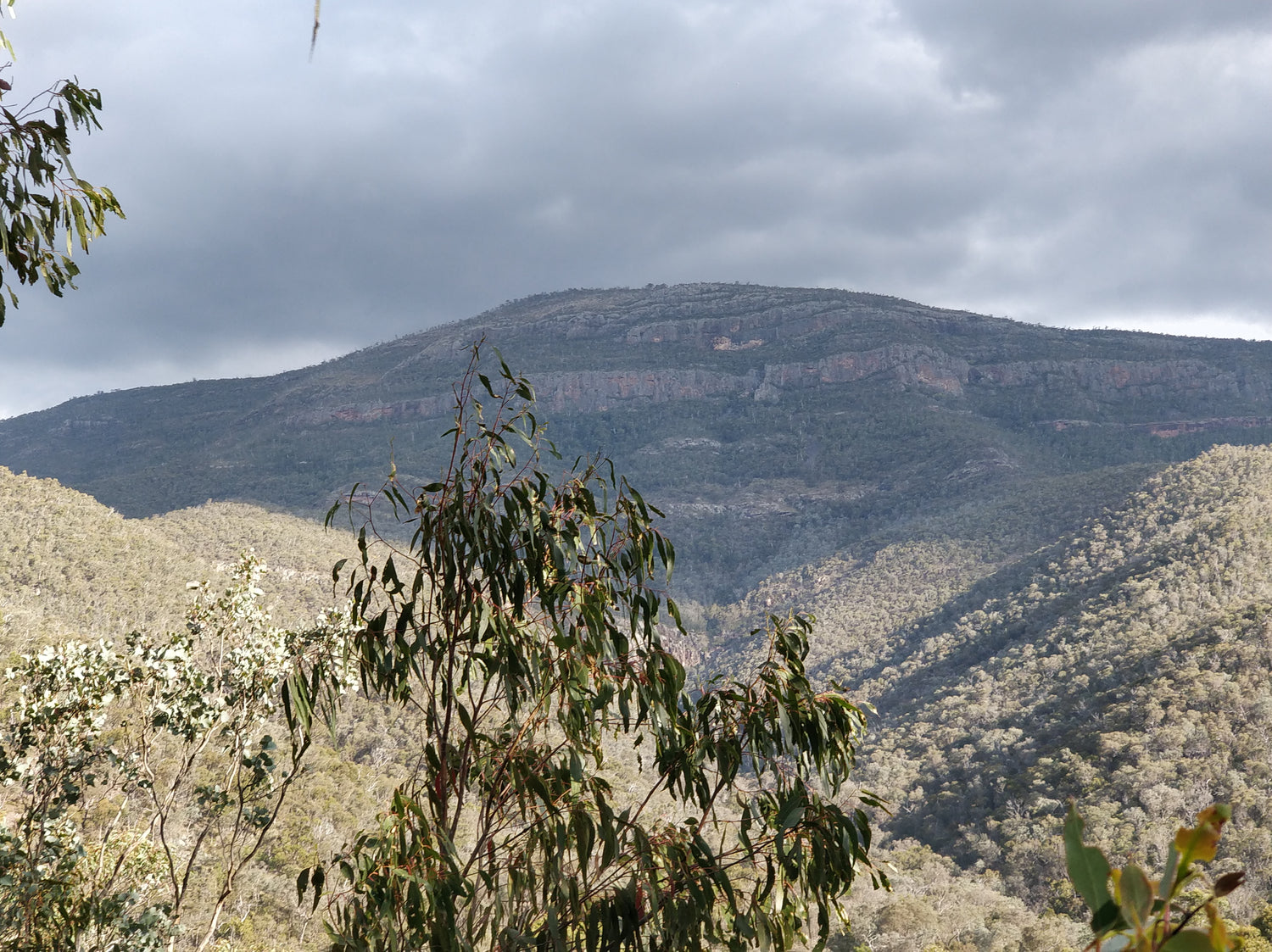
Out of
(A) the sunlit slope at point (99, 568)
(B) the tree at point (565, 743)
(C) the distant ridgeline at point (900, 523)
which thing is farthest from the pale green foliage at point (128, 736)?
(A) the sunlit slope at point (99, 568)

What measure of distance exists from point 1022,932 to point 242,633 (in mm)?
15043

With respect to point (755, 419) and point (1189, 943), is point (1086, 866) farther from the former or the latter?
point (755, 419)

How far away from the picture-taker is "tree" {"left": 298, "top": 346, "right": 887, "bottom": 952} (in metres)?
2.74

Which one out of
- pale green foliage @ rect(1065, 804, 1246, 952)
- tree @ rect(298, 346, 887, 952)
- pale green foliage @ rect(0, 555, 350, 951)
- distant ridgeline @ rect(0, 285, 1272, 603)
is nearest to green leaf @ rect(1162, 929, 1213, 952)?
pale green foliage @ rect(1065, 804, 1246, 952)

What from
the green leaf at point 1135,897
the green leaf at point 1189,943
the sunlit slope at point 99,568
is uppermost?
the green leaf at point 1135,897

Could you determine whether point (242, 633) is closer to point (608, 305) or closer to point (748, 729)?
point (748, 729)

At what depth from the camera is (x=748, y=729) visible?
10.5 feet

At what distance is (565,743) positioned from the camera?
336cm

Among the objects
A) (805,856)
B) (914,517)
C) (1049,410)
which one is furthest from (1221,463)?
(805,856)

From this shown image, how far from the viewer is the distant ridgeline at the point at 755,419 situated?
58562 mm

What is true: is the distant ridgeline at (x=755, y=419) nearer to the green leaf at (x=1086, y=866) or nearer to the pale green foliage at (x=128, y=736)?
the pale green foliage at (x=128, y=736)

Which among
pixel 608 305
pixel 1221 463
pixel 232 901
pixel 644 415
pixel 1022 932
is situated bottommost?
pixel 1022 932

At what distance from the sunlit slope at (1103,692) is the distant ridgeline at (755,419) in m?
8.36

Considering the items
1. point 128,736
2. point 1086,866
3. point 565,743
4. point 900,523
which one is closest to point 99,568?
point 128,736
